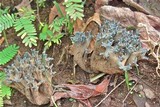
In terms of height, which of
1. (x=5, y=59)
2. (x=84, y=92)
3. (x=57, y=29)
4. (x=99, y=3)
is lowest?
(x=84, y=92)

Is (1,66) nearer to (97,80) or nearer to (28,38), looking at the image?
(28,38)

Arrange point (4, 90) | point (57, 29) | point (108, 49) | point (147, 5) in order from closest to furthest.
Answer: point (108, 49), point (4, 90), point (57, 29), point (147, 5)

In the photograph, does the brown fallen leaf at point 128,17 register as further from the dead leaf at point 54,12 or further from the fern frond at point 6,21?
the fern frond at point 6,21

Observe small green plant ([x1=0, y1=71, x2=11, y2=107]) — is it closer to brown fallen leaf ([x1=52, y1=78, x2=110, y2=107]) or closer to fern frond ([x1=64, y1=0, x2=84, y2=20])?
brown fallen leaf ([x1=52, y1=78, x2=110, y2=107])

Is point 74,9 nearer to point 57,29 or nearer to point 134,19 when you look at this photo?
point 57,29

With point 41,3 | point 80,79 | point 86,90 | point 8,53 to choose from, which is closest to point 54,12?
point 41,3

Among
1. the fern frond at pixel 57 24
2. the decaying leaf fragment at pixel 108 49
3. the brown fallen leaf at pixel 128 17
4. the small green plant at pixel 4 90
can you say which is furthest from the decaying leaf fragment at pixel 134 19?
the small green plant at pixel 4 90

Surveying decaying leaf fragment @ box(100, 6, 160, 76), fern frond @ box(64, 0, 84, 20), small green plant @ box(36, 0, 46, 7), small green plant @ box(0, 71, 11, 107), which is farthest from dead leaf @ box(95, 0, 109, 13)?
small green plant @ box(0, 71, 11, 107)

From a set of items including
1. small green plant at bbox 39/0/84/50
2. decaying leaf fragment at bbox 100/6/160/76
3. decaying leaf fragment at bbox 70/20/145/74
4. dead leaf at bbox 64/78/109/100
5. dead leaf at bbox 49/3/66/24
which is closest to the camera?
decaying leaf fragment at bbox 70/20/145/74
